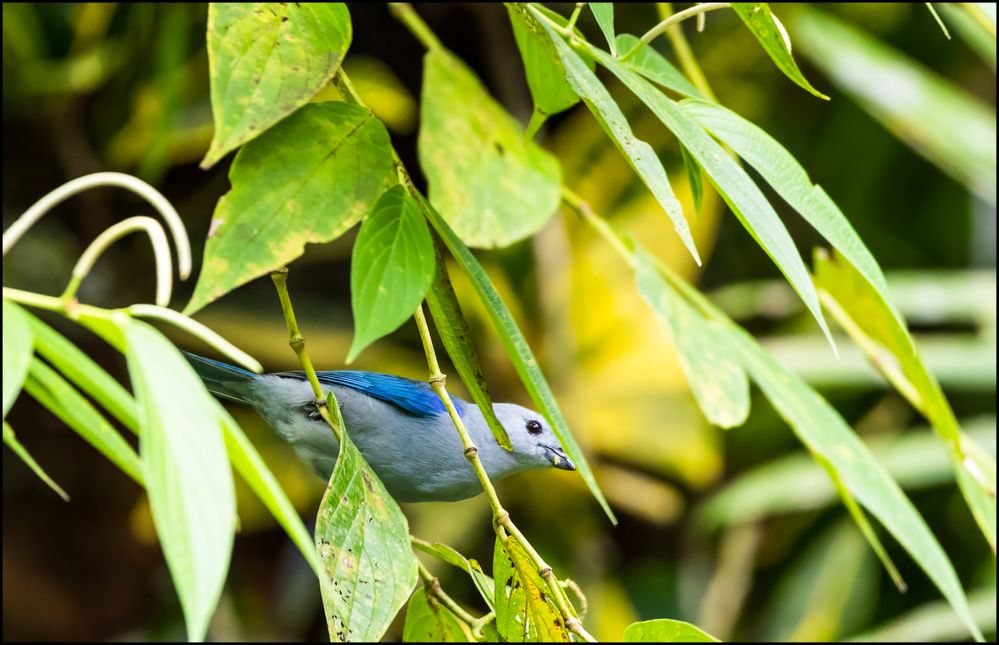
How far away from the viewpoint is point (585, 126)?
112 inches

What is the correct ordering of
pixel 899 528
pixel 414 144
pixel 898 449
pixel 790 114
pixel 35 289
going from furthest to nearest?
pixel 790 114 < pixel 414 144 < pixel 35 289 < pixel 898 449 < pixel 899 528

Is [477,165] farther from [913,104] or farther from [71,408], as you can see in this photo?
[913,104]

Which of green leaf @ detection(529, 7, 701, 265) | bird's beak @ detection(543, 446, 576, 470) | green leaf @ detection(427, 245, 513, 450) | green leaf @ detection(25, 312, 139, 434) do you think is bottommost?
bird's beak @ detection(543, 446, 576, 470)

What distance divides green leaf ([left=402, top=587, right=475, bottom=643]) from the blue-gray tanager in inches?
4.1

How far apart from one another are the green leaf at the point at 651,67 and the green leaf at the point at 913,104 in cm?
146

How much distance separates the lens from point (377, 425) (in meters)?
1.09

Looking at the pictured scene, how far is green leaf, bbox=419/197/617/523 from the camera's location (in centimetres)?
74

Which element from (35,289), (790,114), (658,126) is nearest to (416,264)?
(658,126)

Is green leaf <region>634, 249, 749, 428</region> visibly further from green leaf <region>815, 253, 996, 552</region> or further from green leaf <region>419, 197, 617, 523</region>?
green leaf <region>419, 197, 617, 523</region>

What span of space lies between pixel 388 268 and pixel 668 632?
15.8 inches

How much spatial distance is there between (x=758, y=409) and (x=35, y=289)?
1.95 metres

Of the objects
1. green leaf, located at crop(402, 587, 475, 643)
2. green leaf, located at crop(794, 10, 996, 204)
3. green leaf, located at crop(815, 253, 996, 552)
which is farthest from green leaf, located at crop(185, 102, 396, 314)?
green leaf, located at crop(794, 10, 996, 204)

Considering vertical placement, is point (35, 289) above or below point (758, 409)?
above

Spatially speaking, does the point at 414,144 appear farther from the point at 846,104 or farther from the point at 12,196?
the point at 846,104
